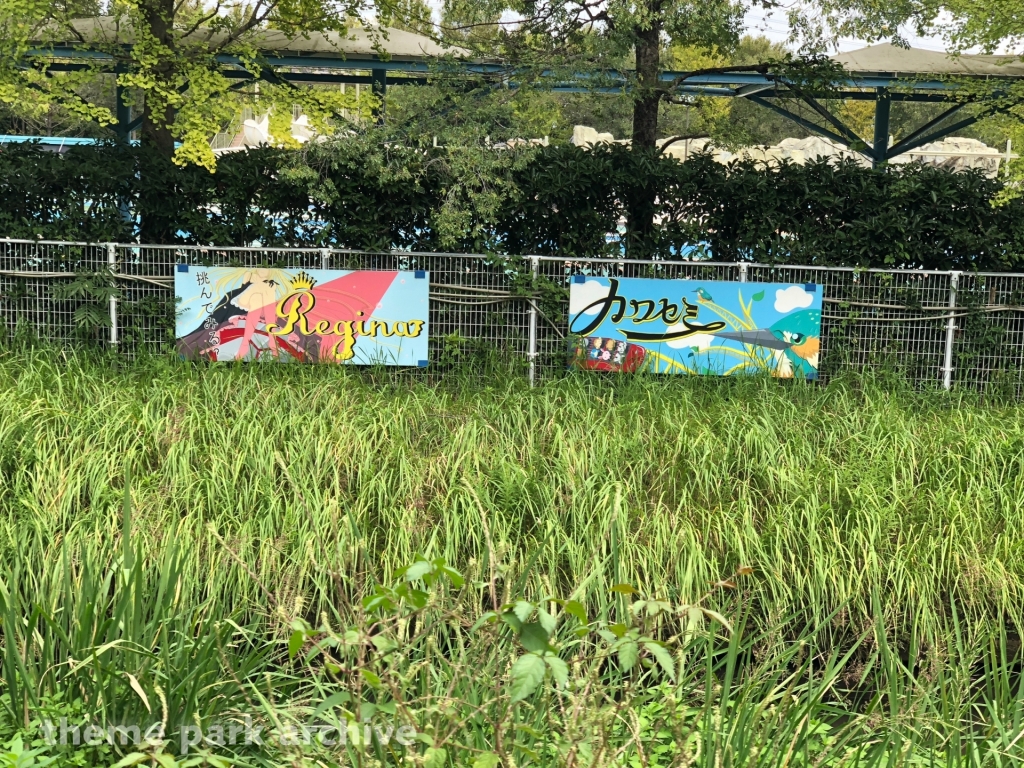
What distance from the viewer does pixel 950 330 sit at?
7738 millimetres

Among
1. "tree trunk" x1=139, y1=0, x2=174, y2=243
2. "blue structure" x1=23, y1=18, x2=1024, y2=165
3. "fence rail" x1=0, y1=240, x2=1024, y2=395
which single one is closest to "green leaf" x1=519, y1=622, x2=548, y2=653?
"fence rail" x1=0, y1=240, x2=1024, y2=395

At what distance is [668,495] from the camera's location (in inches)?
207

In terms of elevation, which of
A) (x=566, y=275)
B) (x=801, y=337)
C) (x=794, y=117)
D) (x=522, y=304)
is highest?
(x=794, y=117)

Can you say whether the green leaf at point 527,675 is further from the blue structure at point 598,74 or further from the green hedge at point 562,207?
the blue structure at point 598,74

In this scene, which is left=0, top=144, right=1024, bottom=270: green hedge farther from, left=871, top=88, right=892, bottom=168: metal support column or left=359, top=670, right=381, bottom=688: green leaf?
left=871, top=88, right=892, bottom=168: metal support column

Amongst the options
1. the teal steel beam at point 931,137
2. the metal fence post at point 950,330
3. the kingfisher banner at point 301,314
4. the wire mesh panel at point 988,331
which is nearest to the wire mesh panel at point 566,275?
the kingfisher banner at point 301,314

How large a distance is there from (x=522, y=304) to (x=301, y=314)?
1.77 meters

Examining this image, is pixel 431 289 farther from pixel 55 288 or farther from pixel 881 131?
pixel 881 131

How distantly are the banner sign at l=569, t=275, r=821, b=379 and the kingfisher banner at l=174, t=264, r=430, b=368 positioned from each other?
1409 mm

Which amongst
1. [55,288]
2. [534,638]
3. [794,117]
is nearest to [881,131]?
[794,117]

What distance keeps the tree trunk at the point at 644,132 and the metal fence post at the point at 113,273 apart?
417 cm

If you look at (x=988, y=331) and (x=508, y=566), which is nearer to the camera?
(x=508, y=566)

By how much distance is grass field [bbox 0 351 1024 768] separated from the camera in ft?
9.15

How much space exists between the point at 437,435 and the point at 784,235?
3873mm
